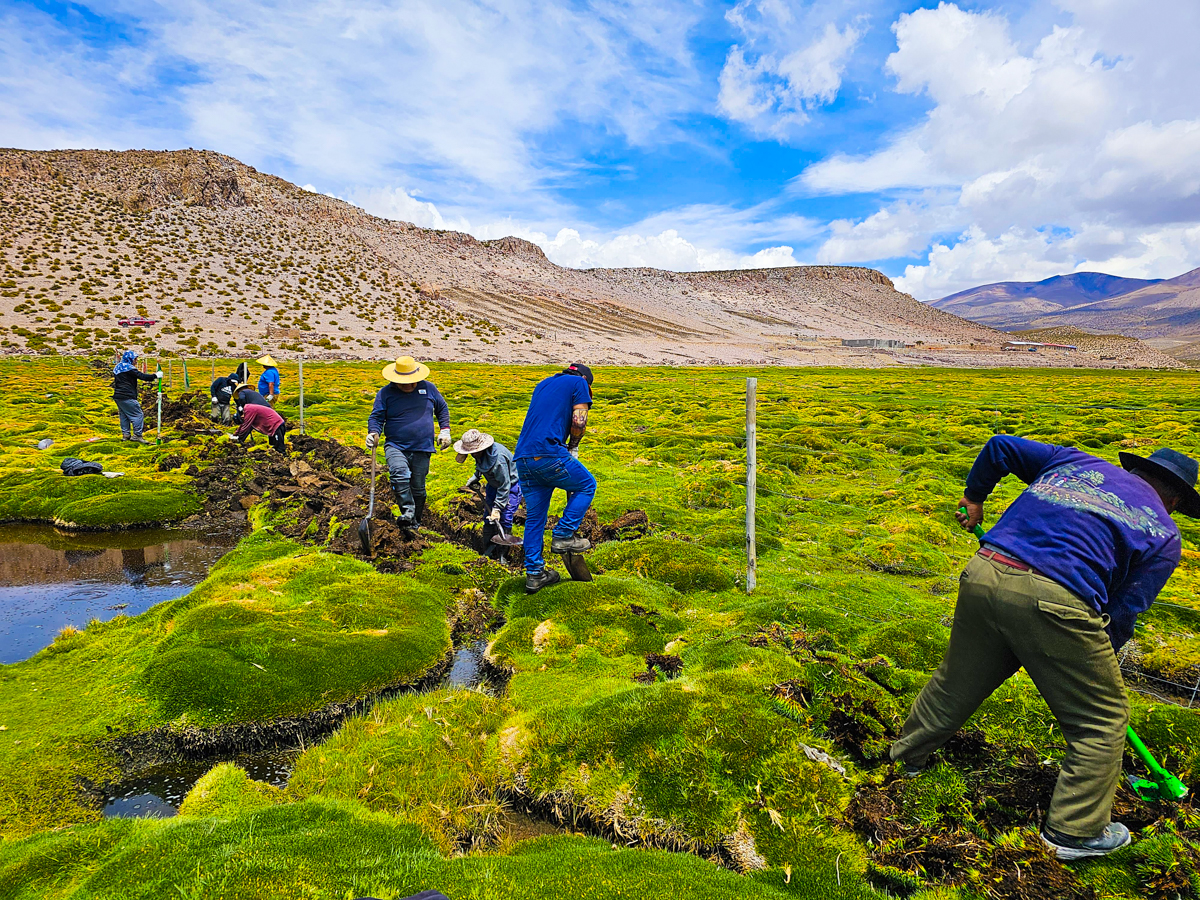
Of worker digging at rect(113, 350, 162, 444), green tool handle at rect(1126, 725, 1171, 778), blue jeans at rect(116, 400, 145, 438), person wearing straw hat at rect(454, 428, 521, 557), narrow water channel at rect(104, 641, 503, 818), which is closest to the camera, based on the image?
green tool handle at rect(1126, 725, 1171, 778)

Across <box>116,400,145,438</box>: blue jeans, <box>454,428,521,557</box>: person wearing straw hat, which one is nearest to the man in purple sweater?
<box>454,428,521,557</box>: person wearing straw hat

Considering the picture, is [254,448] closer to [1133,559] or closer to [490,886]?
[490,886]

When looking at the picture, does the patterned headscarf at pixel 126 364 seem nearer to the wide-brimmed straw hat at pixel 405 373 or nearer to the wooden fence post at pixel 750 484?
the wide-brimmed straw hat at pixel 405 373

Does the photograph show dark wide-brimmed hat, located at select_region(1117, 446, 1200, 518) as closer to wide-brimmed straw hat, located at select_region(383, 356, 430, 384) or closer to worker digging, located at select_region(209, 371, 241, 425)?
wide-brimmed straw hat, located at select_region(383, 356, 430, 384)

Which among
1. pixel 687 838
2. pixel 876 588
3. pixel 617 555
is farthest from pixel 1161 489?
pixel 617 555

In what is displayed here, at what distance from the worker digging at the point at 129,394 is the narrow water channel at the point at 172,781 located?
1599cm

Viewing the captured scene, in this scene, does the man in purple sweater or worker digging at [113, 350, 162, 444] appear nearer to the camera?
the man in purple sweater

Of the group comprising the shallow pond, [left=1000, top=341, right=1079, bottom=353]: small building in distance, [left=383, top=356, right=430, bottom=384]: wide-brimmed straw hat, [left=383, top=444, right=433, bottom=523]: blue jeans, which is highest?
[left=1000, top=341, right=1079, bottom=353]: small building in distance

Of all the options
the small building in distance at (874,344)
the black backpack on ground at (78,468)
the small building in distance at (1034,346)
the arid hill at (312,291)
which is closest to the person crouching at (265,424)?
the black backpack on ground at (78,468)

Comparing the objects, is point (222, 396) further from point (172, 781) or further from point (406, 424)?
point (172, 781)

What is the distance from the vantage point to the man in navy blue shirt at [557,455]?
25.3 ft

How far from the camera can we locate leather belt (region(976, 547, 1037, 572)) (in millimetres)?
3840

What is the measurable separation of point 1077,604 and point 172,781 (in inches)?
280

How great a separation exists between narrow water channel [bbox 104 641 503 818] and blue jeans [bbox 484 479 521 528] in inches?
208
